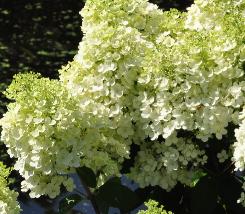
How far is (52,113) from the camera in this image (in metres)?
2.03

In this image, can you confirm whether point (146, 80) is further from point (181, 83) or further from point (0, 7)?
point (0, 7)

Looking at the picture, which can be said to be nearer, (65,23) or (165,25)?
(165,25)

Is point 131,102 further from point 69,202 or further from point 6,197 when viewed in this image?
point 6,197

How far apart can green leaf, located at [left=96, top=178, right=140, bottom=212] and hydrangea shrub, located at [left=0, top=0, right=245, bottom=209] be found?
0.13 ft

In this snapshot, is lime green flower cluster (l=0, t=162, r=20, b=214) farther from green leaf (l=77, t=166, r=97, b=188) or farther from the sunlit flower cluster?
the sunlit flower cluster

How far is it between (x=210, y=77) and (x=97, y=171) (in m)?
0.53

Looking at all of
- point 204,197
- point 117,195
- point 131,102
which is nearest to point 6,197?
point 117,195

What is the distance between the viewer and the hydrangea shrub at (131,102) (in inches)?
80.5

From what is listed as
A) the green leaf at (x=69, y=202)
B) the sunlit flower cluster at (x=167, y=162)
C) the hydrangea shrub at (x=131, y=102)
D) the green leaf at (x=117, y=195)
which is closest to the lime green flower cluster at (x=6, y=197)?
the hydrangea shrub at (x=131, y=102)

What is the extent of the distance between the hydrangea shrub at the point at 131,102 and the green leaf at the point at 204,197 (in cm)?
5

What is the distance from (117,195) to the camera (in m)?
2.28

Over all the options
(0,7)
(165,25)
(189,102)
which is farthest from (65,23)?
(189,102)

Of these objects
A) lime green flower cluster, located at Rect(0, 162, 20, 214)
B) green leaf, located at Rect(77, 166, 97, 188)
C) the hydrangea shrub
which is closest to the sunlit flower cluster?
the hydrangea shrub

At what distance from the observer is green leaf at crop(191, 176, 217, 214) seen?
7.52 ft
